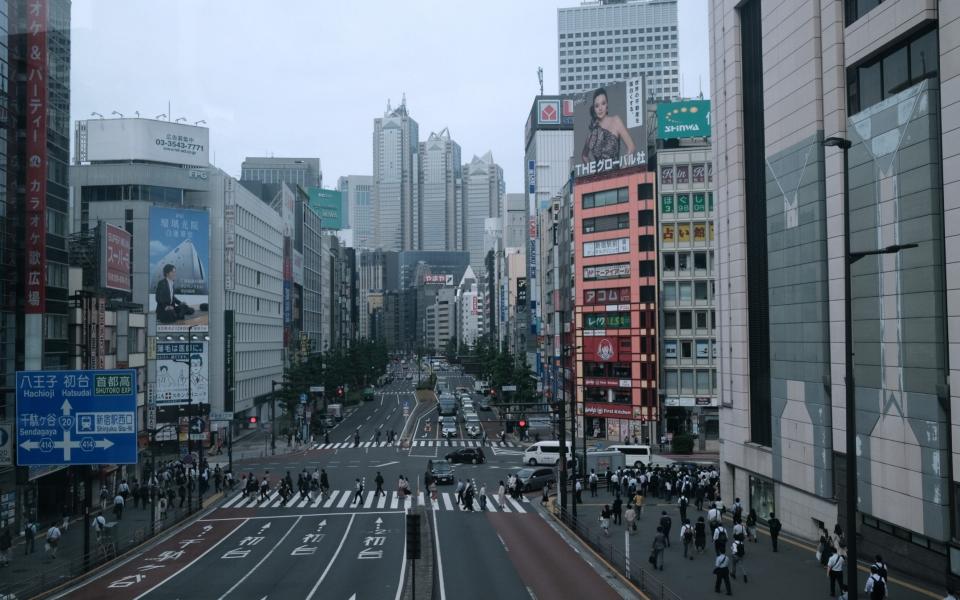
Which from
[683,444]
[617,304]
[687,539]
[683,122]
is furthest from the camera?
[617,304]

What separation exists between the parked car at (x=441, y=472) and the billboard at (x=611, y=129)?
120 feet

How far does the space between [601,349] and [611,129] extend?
21.7 m

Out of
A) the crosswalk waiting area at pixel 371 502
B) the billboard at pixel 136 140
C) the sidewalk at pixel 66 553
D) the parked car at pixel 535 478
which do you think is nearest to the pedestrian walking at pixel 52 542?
the sidewalk at pixel 66 553

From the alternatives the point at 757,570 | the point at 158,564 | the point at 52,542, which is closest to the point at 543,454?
the point at 757,570

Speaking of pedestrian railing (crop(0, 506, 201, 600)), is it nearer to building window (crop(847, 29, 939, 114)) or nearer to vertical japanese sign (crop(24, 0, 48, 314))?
vertical japanese sign (crop(24, 0, 48, 314))

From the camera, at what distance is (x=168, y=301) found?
73.3 metres

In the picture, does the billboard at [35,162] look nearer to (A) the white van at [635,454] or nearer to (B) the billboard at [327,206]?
(A) the white van at [635,454]

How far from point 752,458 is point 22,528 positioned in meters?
33.1

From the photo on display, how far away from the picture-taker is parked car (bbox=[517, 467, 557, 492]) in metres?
49.1

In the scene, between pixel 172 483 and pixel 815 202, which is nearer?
pixel 815 202

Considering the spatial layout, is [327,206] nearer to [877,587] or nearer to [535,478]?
[535,478]

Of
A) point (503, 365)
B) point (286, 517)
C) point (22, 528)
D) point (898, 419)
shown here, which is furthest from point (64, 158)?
point (503, 365)

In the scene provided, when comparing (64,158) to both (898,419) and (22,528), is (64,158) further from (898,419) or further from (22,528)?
(898,419)

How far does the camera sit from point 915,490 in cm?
2352
